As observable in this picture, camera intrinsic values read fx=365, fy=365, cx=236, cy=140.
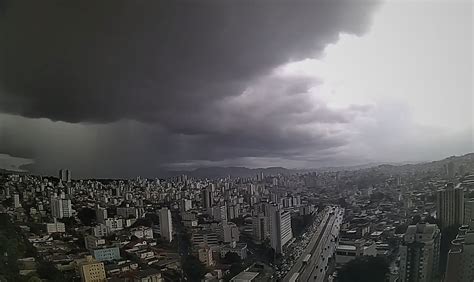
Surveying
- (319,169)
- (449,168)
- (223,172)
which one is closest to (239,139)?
(223,172)

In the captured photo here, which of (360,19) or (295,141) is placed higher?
(360,19)

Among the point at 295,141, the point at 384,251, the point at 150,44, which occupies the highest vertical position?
the point at 150,44

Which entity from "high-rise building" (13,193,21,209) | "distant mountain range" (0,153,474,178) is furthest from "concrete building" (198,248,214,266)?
"high-rise building" (13,193,21,209)

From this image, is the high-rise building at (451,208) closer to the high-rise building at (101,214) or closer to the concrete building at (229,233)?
the concrete building at (229,233)

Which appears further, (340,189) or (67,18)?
(67,18)

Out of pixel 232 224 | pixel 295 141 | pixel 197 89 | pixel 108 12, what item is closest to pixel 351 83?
pixel 295 141

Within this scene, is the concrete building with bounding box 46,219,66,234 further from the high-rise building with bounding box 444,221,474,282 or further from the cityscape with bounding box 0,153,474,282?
the high-rise building with bounding box 444,221,474,282

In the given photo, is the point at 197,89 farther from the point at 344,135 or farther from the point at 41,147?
the point at 41,147
